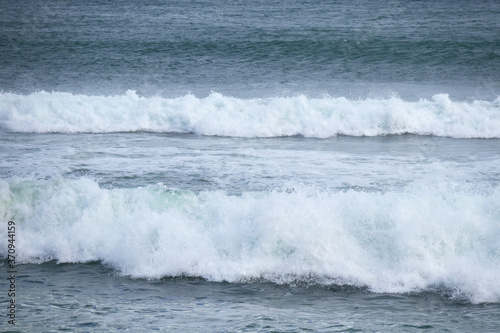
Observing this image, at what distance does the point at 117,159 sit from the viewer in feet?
43.2

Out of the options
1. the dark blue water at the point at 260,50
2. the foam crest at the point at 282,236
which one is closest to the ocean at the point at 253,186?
the foam crest at the point at 282,236

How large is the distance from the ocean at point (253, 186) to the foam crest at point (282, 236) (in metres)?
0.03

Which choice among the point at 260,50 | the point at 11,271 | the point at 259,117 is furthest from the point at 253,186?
the point at 260,50

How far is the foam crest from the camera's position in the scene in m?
7.49

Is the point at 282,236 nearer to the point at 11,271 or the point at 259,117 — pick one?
the point at 11,271

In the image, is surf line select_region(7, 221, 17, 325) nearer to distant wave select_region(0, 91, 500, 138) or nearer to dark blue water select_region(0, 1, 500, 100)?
distant wave select_region(0, 91, 500, 138)

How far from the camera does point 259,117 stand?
17.3m

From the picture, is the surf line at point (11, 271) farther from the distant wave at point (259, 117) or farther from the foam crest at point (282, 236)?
the distant wave at point (259, 117)

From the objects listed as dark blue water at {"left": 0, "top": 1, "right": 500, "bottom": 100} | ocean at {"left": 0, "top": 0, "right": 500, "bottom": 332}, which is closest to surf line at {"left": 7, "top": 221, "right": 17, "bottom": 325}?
ocean at {"left": 0, "top": 0, "right": 500, "bottom": 332}

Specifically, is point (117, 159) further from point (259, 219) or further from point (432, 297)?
point (432, 297)

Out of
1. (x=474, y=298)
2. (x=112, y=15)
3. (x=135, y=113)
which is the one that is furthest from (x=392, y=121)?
(x=112, y=15)

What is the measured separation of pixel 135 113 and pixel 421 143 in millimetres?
8085

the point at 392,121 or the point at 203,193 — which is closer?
the point at 203,193

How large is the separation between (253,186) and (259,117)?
650 centimetres
